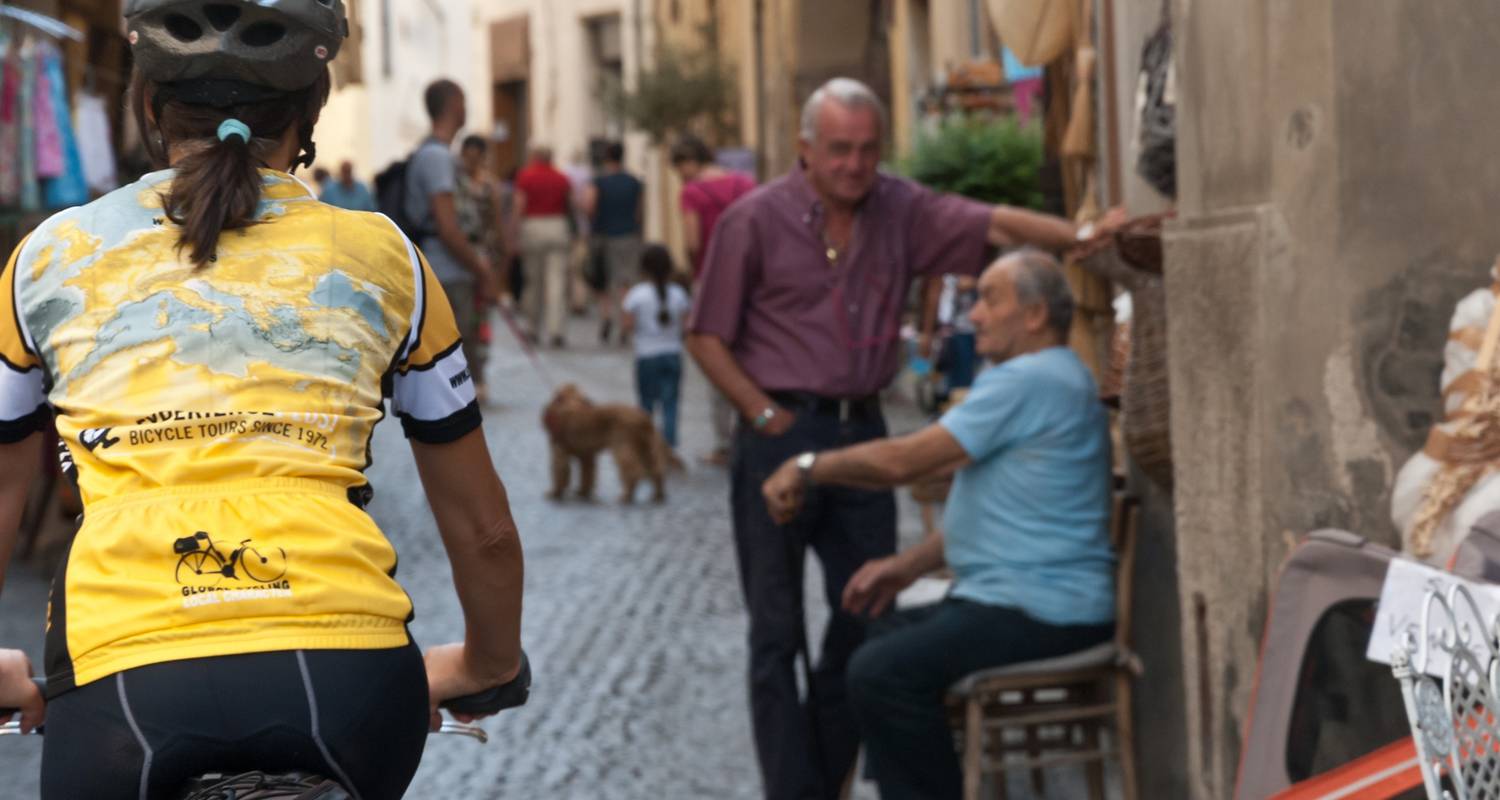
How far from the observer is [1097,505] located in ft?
17.5

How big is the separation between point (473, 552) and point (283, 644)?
418 mm

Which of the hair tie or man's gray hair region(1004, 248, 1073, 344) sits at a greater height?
the hair tie

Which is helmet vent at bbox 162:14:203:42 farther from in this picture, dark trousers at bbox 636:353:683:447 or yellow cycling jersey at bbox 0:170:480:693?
dark trousers at bbox 636:353:683:447

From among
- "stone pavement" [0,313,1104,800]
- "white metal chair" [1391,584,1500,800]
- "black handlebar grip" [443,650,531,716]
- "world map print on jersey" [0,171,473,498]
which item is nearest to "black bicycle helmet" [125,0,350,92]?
"world map print on jersey" [0,171,473,498]

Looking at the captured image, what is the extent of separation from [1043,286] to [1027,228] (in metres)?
0.65

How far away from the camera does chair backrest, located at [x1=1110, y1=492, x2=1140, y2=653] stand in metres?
5.25

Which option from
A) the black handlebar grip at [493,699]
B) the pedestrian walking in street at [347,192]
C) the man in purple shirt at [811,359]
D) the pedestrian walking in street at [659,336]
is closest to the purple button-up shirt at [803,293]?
the man in purple shirt at [811,359]

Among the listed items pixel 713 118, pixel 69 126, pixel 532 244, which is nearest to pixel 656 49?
pixel 713 118

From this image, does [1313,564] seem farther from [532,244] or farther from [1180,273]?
[532,244]

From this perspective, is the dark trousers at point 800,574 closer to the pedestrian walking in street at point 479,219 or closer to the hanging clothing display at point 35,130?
the pedestrian walking in street at point 479,219

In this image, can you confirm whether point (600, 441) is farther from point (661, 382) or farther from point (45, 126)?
point (45, 126)

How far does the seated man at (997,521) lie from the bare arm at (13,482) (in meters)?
2.98

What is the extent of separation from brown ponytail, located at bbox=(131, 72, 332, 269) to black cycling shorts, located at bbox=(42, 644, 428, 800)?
434 mm

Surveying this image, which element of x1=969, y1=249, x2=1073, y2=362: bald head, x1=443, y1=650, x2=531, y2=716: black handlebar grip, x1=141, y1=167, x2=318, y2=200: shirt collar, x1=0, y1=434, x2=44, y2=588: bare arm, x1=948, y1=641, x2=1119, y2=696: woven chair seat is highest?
x1=141, y1=167, x2=318, y2=200: shirt collar
